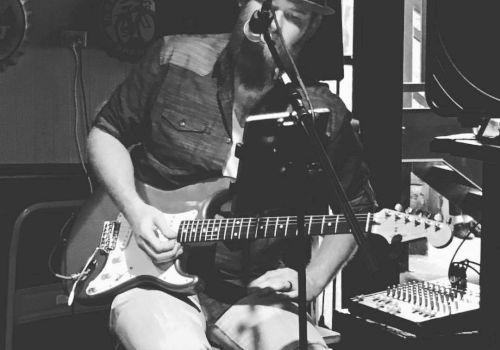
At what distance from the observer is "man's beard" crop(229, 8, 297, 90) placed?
7.06 ft

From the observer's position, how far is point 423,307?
6.99 ft

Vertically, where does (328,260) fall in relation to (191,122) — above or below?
below

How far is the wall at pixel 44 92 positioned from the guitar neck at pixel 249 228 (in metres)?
1.45

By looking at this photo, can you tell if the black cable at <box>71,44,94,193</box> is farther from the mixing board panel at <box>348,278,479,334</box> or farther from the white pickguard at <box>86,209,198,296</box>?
the mixing board panel at <box>348,278,479,334</box>

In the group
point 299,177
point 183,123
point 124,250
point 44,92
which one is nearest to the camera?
point 299,177

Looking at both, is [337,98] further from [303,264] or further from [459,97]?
[459,97]

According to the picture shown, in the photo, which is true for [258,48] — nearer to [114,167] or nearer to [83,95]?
[114,167]

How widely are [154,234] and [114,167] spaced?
282 millimetres

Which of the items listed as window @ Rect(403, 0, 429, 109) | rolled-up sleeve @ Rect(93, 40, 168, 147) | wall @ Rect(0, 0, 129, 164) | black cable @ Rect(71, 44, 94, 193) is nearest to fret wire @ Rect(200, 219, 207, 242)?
rolled-up sleeve @ Rect(93, 40, 168, 147)

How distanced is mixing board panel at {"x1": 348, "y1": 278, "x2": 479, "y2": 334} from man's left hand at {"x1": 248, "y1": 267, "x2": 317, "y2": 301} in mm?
319

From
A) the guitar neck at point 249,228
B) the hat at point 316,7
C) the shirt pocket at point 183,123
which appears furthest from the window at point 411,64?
the guitar neck at point 249,228

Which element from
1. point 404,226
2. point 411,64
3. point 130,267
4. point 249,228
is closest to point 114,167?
point 130,267

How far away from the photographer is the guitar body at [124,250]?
189 cm

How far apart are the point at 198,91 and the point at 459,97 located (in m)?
1.08
